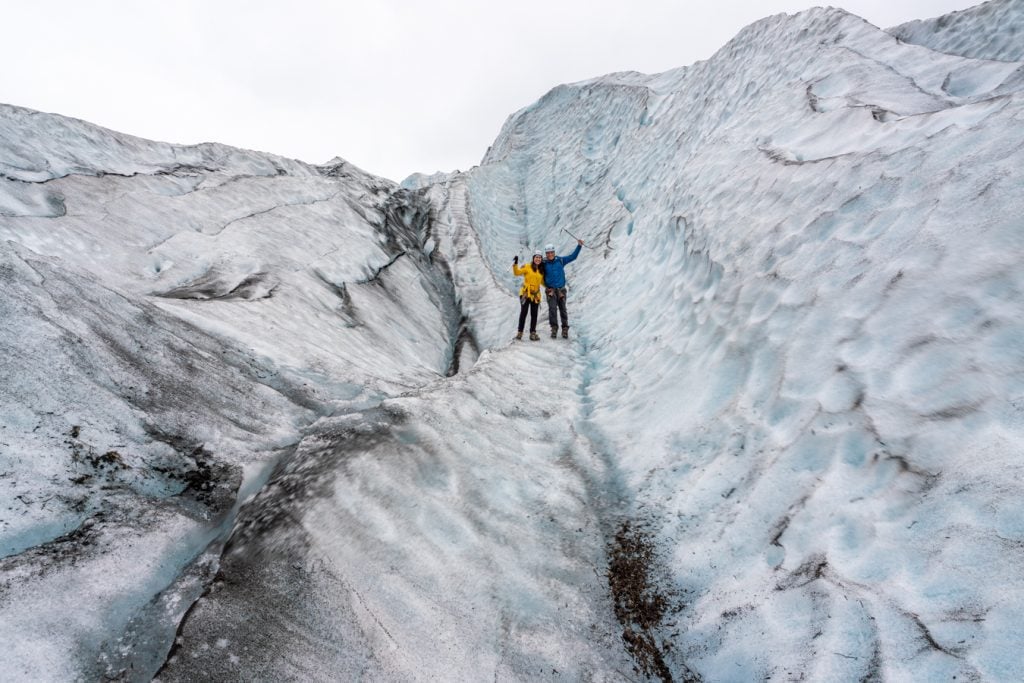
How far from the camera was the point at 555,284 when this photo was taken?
8.21 metres

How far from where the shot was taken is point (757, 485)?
3.45 metres

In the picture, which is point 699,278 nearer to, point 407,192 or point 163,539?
point 163,539

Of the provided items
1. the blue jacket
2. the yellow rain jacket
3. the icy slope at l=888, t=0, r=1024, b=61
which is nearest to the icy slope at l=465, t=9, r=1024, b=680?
the blue jacket

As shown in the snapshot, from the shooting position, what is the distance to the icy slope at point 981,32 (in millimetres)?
7262

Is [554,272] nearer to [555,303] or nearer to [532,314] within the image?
[555,303]

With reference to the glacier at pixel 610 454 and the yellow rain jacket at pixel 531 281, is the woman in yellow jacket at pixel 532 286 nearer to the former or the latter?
the yellow rain jacket at pixel 531 281

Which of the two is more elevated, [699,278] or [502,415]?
[699,278]

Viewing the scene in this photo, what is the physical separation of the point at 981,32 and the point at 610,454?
29.5 ft

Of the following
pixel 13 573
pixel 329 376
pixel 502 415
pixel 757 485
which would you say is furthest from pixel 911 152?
pixel 13 573

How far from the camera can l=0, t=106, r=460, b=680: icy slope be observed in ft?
8.26

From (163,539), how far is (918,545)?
3922mm

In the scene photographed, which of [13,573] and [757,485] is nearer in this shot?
[13,573]

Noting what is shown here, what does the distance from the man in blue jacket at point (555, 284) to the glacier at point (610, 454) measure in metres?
0.99

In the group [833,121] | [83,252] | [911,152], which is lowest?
[911,152]
